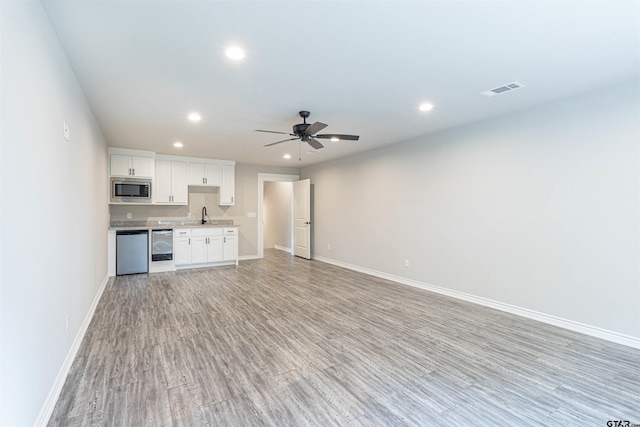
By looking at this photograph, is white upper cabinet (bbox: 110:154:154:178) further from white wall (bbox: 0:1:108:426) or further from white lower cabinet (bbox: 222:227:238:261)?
white wall (bbox: 0:1:108:426)

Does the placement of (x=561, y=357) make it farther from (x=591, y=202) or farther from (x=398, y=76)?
(x=398, y=76)

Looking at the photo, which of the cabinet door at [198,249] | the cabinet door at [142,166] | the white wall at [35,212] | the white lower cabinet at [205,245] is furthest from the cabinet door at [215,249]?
the white wall at [35,212]

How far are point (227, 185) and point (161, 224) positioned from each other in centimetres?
168

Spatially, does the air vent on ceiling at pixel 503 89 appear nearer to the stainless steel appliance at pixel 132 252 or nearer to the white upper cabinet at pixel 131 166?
the white upper cabinet at pixel 131 166

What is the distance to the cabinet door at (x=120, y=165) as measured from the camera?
586 centimetres

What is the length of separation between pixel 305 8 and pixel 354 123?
2449 millimetres

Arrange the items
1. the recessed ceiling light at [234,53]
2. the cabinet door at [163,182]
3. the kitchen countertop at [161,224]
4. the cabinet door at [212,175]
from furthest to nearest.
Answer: the cabinet door at [212,175] < the cabinet door at [163,182] < the kitchen countertop at [161,224] < the recessed ceiling light at [234,53]

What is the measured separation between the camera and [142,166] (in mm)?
6145

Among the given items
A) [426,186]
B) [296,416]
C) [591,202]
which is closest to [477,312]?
[591,202]

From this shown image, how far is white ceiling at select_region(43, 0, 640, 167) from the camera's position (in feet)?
6.22

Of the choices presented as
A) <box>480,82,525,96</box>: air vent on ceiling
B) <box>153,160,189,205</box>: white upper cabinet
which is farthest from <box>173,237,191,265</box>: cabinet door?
<box>480,82,525,96</box>: air vent on ceiling

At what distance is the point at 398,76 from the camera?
9.11 feet

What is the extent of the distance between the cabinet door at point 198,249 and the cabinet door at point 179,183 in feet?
2.89

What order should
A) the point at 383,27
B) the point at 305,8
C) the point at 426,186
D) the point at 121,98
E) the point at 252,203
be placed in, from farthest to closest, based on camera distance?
1. the point at 252,203
2. the point at 426,186
3. the point at 121,98
4. the point at 383,27
5. the point at 305,8
